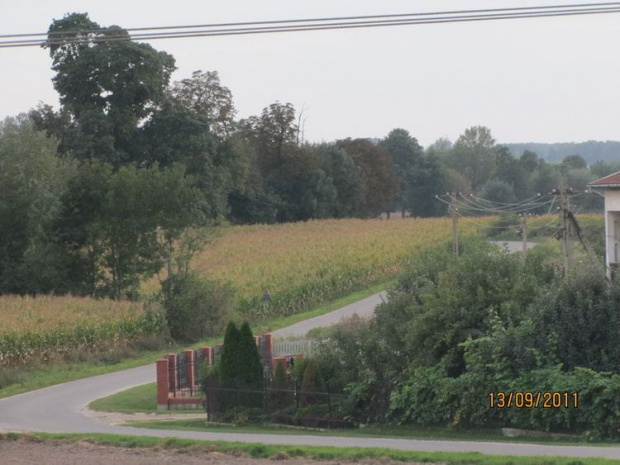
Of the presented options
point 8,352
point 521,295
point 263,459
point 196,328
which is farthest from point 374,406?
point 196,328

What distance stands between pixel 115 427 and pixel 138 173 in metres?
24.2

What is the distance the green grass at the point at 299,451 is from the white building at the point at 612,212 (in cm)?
1591

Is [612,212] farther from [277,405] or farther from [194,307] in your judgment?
[194,307]

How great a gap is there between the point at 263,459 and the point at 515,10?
845 centimetres

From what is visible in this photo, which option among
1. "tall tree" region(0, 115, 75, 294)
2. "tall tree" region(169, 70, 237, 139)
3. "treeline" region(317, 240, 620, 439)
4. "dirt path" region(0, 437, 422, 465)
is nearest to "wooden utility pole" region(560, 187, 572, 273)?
"treeline" region(317, 240, 620, 439)

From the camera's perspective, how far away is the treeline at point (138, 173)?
46656 mm

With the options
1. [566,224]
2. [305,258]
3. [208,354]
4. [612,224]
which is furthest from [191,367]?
[305,258]

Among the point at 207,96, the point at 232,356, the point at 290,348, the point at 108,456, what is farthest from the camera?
the point at 207,96

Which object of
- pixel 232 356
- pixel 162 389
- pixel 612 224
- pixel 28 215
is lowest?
pixel 162 389

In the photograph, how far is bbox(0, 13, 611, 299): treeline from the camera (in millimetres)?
46656

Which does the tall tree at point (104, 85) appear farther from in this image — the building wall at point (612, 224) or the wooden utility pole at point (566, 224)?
the building wall at point (612, 224)

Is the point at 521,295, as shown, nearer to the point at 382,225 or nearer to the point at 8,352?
the point at 8,352

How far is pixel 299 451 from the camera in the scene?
57.6 ft

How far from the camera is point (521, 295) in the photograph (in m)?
23.2
